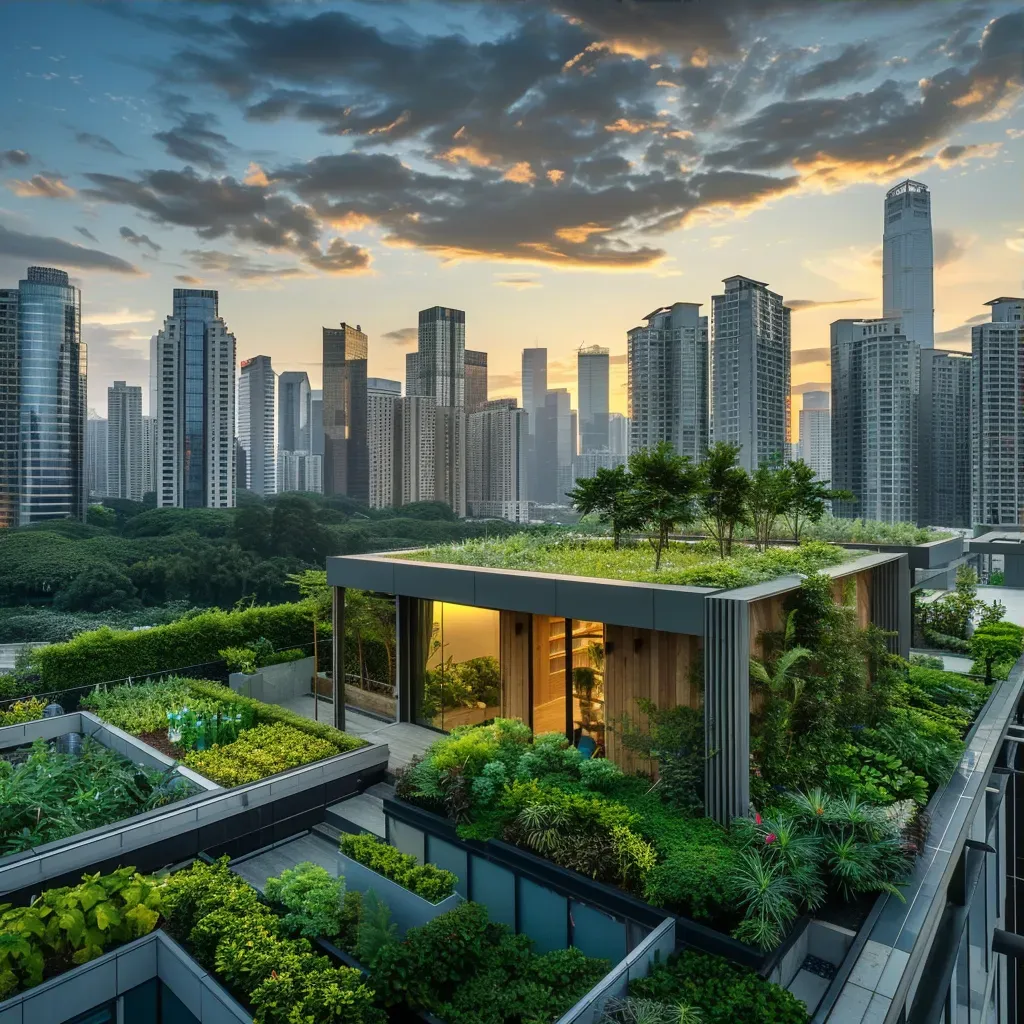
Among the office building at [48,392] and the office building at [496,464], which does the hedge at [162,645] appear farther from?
the office building at [496,464]

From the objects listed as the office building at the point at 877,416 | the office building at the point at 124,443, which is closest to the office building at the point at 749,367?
the office building at the point at 877,416

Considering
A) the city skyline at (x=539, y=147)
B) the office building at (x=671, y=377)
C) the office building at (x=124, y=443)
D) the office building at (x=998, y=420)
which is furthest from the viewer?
the office building at (x=124, y=443)

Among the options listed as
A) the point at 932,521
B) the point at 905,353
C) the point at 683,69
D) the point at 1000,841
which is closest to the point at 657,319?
the point at 905,353

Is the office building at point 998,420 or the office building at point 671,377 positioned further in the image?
the office building at point 671,377

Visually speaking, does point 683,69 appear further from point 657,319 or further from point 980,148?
point 657,319

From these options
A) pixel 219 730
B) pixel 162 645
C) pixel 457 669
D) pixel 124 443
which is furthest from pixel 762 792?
pixel 124 443

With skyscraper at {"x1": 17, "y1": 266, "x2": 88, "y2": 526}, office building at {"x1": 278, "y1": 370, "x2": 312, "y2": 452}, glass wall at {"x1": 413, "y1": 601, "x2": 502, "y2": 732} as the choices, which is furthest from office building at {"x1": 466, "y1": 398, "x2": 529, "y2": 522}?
glass wall at {"x1": 413, "y1": 601, "x2": 502, "y2": 732}

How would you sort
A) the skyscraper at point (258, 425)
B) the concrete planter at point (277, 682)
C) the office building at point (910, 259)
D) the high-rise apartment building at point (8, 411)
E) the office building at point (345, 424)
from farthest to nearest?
the office building at point (910, 259) → the skyscraper at point (258, 425) → the office building at point (345, 424) → the high-rise apartment building at point (8, 411) → the concrete planter at point (277, 682)
